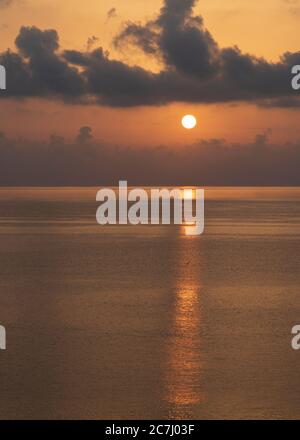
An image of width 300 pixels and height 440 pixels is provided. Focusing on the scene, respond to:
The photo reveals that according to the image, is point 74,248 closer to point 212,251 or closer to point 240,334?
point 212,251

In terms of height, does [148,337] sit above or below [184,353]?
above

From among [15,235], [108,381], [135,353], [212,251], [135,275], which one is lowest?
[108,381]

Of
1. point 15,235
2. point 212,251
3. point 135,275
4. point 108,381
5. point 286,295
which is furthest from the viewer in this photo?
point 15,235

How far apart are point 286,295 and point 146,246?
103 feet

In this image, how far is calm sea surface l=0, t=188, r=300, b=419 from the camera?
20328 mm

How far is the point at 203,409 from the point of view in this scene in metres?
19.7

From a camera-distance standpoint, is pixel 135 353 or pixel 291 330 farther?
pixel 291 330

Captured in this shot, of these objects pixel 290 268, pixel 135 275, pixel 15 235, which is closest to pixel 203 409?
pixel 135 275

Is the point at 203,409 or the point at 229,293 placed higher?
the point at 229,293

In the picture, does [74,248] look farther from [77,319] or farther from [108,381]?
→ [108,381]

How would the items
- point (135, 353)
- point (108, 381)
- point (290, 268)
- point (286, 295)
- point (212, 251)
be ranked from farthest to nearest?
1. point (212, 251)
2. point (290, 268)
3. point (286, 295)
4. point (135, 353)
5. point (108, 381)

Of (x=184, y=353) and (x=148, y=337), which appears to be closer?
(x=184, y=353)

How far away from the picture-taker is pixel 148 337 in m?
27.8

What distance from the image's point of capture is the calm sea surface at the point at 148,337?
66.7 feet
